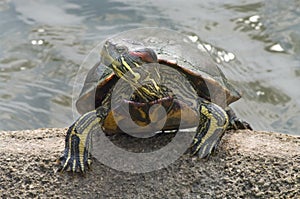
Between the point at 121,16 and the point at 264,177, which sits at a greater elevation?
the point at 264,177

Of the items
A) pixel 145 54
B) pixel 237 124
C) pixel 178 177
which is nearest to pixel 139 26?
pixel 237 124

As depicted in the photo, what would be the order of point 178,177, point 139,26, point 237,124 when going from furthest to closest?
point 139,26, point 237,124, point 178,177

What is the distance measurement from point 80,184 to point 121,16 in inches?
157

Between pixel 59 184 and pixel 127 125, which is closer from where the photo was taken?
pixel 59 184

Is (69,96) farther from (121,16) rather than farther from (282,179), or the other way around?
(282,179)

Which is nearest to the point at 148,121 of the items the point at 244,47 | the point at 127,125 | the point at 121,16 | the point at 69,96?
the point at 127,125

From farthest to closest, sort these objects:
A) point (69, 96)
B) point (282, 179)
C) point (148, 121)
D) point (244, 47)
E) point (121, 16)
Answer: point (121, 16) < point (244, 47) < point (69, 96) < point (148, 121) < point (282, 179)

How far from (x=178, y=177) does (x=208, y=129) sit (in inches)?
12.8

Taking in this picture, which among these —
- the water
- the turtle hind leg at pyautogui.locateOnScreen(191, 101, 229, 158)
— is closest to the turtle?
the turtle hind leg at pyautogui.locateOnScreen(191, 101, 229, 158)

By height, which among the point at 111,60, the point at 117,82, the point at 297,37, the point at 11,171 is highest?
the point at 111,60

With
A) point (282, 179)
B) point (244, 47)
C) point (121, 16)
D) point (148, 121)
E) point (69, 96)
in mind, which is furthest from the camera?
point (121, 16)

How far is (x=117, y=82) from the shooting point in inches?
126

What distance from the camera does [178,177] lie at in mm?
2814

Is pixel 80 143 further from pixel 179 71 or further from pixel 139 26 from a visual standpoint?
pixel 139 26
